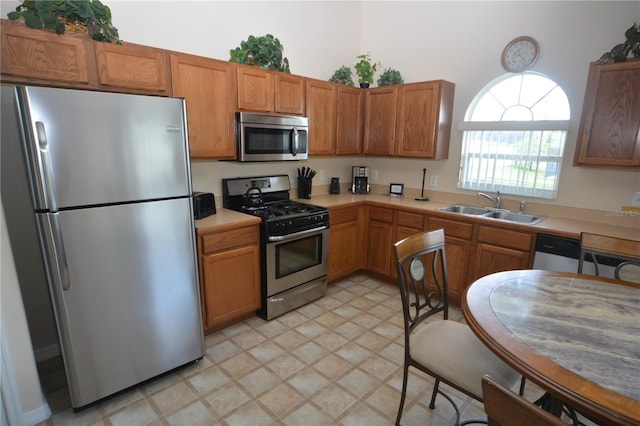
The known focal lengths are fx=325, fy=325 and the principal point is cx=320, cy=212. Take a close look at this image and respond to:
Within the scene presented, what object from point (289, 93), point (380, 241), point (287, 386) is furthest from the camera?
point (380, 241)

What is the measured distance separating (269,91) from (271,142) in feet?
1.44

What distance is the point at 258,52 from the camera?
9.11ft

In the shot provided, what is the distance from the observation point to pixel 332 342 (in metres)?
2.53

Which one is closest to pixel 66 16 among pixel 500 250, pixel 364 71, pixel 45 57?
pixel 45 57

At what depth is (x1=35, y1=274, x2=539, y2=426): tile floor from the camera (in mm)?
1830

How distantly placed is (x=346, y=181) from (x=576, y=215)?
242 cm

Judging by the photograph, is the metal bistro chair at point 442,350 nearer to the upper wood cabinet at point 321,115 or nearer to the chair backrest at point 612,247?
the chair backrest at point 612,247

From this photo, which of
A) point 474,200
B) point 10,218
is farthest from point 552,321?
point 10,218

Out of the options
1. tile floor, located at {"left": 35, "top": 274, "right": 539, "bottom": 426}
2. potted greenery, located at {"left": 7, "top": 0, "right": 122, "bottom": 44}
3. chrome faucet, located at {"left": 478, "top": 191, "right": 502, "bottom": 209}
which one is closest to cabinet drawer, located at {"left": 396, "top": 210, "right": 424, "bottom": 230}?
chrome faucet, located at {"left": 478, "top": 191, "right": 502, "bottom": 209}

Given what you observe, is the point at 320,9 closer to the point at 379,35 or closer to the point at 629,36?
the point at 379,35

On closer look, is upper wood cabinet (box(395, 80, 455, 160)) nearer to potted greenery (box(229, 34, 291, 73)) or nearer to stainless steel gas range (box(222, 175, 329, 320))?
stainless steel gas range (box(222, 175, 329, 320))

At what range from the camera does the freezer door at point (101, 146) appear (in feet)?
4.94

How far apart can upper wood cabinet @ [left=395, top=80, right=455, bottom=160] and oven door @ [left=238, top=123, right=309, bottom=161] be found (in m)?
1.10

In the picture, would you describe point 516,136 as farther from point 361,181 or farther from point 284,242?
point 284,242
